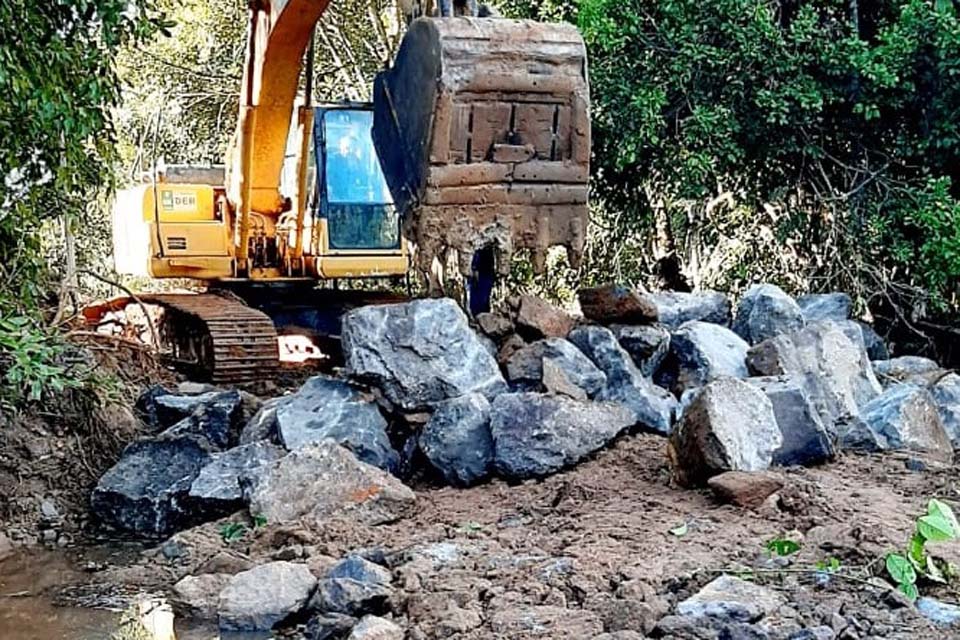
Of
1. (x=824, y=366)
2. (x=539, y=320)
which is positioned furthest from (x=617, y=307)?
(x=824, y=366)

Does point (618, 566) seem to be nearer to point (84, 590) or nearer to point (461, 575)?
point (461, 575)

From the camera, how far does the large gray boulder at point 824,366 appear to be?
19.6 feet

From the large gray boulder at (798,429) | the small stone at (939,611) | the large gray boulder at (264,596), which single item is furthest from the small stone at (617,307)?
the small stone at (939,611)

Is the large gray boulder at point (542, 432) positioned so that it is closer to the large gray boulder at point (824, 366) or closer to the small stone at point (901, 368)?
the large gray boulder at point (824, 366)

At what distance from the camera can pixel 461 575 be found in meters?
4.17

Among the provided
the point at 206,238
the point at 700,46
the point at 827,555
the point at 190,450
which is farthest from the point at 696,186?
the point at 827,555

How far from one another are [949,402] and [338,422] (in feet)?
10.9

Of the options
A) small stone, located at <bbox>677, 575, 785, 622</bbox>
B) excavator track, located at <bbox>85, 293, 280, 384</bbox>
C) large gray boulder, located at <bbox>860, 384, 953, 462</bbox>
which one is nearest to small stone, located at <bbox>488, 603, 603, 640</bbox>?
small stone, located at <bbox>677, 575, 785, 622</bbox>

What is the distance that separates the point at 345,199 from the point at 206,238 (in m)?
1.17

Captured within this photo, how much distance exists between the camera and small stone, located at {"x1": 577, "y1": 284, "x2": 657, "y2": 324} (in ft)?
21.5

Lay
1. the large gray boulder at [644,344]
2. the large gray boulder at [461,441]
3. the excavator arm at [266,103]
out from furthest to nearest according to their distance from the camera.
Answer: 1. the excavator arm at [266,103]
2. the large gray boulder at [644,344]
3. the large gray boulder at [461,441]

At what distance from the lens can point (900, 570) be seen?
3.65 m

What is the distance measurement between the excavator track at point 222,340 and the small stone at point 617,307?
2.74 metres

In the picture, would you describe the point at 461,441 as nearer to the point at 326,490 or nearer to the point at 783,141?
the point at 326,490
